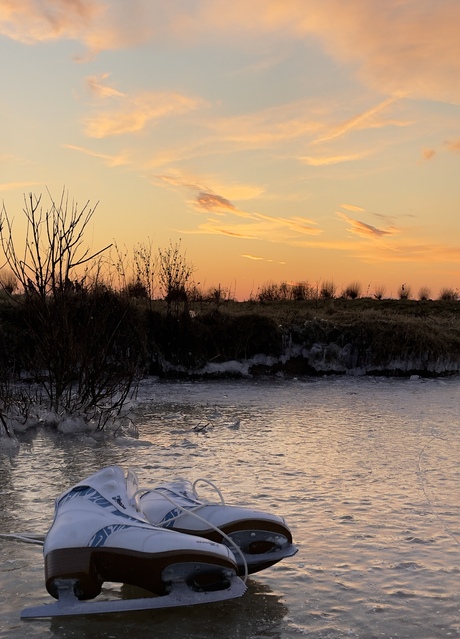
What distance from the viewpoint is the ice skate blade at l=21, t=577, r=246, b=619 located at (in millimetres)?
2596

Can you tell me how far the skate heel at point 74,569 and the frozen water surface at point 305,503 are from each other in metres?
0.20

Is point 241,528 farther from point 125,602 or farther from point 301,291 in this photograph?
point 301,291

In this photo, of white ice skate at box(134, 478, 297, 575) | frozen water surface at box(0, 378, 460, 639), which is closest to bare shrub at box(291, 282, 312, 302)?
frozen water surface at box(0, 378, 460, 639)

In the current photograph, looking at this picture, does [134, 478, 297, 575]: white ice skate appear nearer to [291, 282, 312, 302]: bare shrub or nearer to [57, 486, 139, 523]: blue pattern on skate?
[57, 486, 139, 523]: blue pattern on skate

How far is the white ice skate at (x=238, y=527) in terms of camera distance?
296cm

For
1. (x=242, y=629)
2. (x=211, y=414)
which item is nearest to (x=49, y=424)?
(x=211, y=414)

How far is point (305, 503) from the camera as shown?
4.34m

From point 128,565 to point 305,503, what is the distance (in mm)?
1995

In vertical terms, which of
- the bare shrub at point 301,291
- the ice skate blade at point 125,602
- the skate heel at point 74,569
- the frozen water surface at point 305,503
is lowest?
the frozen water surface at point 305,503

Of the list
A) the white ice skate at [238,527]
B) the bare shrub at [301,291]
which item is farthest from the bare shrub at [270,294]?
the white ice skate at [238,527]

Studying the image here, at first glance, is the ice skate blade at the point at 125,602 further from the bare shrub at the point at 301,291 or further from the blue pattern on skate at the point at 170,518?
the bare shrub at the point at 301,291

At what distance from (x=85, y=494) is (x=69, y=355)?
505 cm

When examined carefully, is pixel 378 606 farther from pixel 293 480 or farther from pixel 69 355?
pixel 69 355

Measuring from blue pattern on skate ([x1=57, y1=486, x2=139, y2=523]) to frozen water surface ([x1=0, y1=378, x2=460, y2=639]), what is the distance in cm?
41
